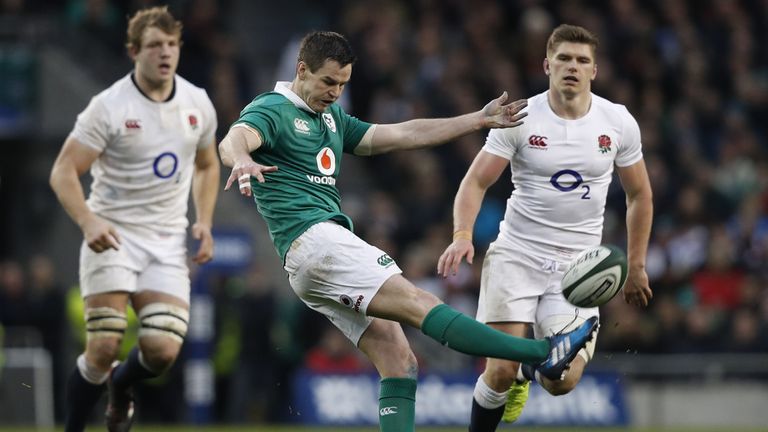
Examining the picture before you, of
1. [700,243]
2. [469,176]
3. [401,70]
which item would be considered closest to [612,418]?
[700,243]

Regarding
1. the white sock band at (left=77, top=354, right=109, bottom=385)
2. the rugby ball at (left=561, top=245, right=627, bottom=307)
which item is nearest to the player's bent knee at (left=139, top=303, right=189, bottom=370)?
the white sock band at (left=77, top=354, right=109, bottom=385)

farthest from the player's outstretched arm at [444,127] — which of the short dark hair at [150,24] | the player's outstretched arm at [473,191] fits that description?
the short dark hair at [150,24]

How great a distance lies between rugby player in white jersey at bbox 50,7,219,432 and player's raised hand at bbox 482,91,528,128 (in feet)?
8.51

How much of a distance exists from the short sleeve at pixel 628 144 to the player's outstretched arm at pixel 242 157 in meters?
2.65

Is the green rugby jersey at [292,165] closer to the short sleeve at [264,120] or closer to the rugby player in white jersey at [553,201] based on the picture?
the short sleeve at [264,120]

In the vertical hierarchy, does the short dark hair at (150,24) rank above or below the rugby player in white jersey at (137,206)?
above

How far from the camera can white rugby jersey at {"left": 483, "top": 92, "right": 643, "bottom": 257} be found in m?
9.97

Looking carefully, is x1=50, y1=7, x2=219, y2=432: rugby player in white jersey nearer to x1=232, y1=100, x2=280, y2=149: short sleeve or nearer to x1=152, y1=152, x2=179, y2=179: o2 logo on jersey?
x1=152, y1=152, x2=179, y2=179: o2 logo on jersey

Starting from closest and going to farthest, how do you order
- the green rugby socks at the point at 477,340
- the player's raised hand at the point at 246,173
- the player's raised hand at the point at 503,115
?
the player's raised hand at the point at 246,173, the green rugby socks at the point at 477,340, the player's raised hand at the point at 503,115

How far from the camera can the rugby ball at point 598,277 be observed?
8.93 metres

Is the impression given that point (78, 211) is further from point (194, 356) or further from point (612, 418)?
point (612, 418)

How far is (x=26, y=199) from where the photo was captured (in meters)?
20.7

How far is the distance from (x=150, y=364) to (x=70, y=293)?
7.89m

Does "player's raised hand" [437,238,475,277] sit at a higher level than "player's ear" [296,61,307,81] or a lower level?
lower
